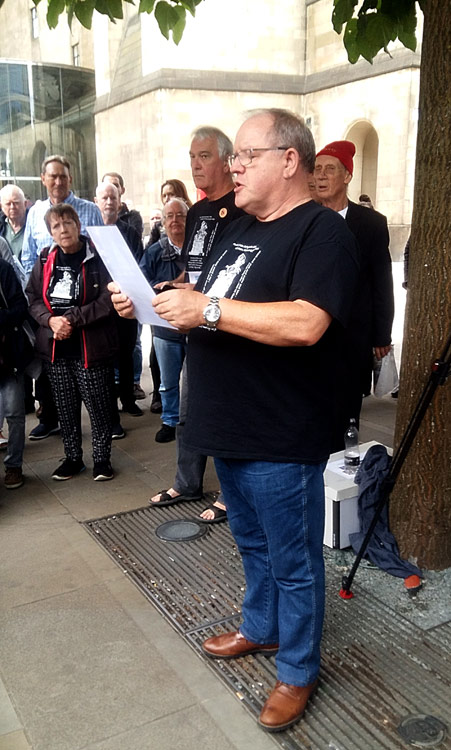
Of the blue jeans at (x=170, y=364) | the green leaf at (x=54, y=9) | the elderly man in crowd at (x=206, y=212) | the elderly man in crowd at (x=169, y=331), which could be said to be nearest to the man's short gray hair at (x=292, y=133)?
the elderly man in crowd at (x=206, y=212)

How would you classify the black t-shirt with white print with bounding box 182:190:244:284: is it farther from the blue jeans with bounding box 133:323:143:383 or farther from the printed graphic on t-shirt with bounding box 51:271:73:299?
the blue jeans with bounding box 133:323:143:383

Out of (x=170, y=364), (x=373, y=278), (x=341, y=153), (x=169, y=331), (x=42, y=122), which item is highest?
(x=42, y=122)

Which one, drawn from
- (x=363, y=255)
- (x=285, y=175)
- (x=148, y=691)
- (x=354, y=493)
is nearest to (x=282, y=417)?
(x=285, y=175)

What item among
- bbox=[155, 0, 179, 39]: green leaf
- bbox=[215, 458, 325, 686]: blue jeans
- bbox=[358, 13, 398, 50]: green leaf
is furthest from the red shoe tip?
bbox=[155, 0, 179, 39]: green leaf

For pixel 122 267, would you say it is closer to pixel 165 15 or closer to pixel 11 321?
pixel 165 15

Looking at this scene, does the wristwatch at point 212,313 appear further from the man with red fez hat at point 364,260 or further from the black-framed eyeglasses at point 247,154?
the man with red fez hat at point 364,260

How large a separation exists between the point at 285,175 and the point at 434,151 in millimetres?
1336

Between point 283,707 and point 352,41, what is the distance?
3.49 metres

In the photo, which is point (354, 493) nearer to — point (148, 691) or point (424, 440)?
point (424, 440)

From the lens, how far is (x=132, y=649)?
3059mm

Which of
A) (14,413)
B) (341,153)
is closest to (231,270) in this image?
(341,153)

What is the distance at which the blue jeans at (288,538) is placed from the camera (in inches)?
95.9

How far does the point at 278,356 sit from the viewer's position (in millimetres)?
2318

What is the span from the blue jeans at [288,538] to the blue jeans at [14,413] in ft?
8.72
